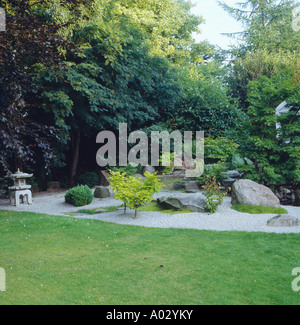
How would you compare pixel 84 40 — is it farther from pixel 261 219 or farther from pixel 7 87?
pixel 261 219

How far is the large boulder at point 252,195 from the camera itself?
8617mm

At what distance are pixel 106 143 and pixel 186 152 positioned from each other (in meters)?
3.56

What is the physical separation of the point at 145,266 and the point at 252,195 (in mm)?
4979

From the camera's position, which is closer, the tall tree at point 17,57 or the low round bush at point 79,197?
the tall tree at point 17,57

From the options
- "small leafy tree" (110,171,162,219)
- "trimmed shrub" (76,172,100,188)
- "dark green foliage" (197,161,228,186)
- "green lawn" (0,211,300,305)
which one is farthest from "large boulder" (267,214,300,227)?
"trimmed shrub" (76,172,100,188)

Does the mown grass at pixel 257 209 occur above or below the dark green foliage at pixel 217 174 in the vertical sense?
below

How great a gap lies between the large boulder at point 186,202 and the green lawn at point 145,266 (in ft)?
6.24

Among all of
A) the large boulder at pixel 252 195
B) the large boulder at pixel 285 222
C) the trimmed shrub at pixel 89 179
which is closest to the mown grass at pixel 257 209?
the large boulder at pixel 252 195

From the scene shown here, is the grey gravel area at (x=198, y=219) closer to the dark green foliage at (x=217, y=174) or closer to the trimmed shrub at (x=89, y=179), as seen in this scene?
the dark green foliage at (x=217, y=174)

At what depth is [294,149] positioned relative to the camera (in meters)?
9.52

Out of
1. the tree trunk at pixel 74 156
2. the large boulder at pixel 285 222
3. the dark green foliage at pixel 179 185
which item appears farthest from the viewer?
the tree trunk at pixel 74 156

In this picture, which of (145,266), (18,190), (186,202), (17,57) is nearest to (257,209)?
(186,202)

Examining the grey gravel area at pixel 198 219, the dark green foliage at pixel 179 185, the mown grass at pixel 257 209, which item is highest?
the dark green foliage at pixel 179 185

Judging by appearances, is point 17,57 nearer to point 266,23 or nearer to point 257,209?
point 257,209
